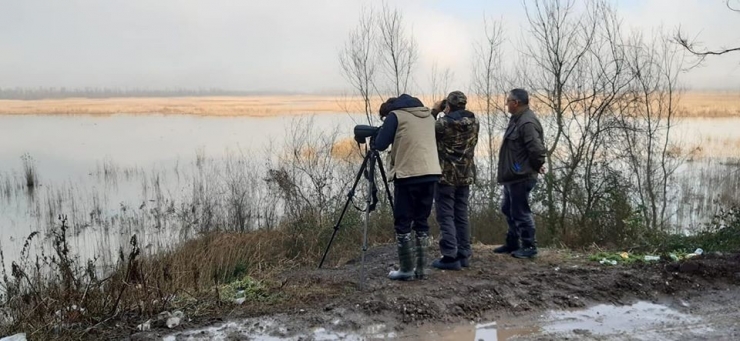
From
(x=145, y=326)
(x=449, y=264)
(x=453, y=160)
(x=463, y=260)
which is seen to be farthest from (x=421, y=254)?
(x=145, y=326)

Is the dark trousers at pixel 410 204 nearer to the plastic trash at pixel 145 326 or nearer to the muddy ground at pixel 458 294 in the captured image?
the muddy ground at pixel 458 294

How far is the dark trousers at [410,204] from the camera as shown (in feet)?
16.1

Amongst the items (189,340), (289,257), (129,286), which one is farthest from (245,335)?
(289,257)

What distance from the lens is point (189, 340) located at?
4016 mm

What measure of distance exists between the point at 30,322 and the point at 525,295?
3.90 m

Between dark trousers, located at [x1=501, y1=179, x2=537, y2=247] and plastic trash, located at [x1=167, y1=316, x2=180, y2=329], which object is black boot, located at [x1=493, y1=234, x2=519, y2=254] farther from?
plastic trash, located at [x1=167, y1=316, x2=180, y2=329]

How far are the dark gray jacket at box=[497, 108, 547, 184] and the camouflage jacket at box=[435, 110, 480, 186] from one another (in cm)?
54

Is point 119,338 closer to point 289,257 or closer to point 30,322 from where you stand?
point 30,322

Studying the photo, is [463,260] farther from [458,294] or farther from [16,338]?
[16,338]

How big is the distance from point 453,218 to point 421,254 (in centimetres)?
49

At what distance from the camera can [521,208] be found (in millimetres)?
5617

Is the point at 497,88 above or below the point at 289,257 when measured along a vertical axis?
above

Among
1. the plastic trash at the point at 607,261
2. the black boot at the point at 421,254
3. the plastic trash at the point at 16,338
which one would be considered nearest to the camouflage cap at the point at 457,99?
the black boot at the point at 421,254

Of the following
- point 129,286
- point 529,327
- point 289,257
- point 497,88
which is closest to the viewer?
point 529,327
